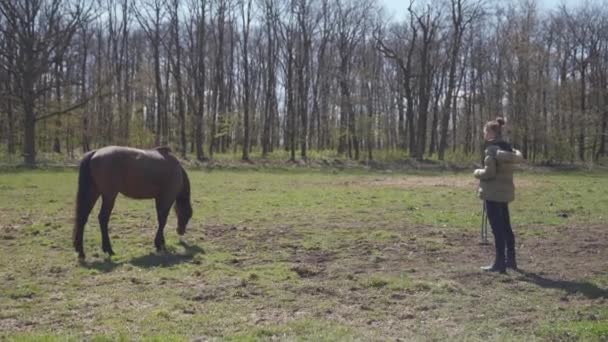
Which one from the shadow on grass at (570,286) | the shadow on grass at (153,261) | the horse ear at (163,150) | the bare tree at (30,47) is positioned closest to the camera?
the shadow on grass at (570,286)

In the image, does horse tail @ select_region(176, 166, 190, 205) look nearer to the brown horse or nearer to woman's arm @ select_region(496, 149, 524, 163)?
the brown horse

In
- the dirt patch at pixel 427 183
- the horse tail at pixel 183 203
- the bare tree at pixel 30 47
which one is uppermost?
the bare tree at pixel 30 47

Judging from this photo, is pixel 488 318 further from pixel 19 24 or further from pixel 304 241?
pixel 19 24

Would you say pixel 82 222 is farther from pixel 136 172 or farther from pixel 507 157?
pixel 507 157

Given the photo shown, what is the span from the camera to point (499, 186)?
7828mm

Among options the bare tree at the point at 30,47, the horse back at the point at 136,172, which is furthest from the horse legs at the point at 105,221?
the bare tree at the point at 30,47

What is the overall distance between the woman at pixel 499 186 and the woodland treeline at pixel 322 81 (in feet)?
104

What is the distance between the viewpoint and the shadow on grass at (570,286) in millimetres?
6656

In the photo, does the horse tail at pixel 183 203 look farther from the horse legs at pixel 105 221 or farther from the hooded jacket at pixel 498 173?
the hooded jacket at pixel 498 173

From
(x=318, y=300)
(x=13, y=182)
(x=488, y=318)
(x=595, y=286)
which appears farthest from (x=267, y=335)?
(x=13, y=182)

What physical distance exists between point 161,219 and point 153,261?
4.01 feet

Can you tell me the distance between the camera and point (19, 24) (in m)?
33.6

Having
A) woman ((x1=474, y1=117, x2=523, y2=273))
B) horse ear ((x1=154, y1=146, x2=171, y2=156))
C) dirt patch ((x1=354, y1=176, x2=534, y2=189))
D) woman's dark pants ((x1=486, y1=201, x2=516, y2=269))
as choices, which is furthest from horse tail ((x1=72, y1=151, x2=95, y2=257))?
dirt patch ((x1=354, y1=176, x2=534, y2=189))

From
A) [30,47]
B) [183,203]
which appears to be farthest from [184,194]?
[30,47]
